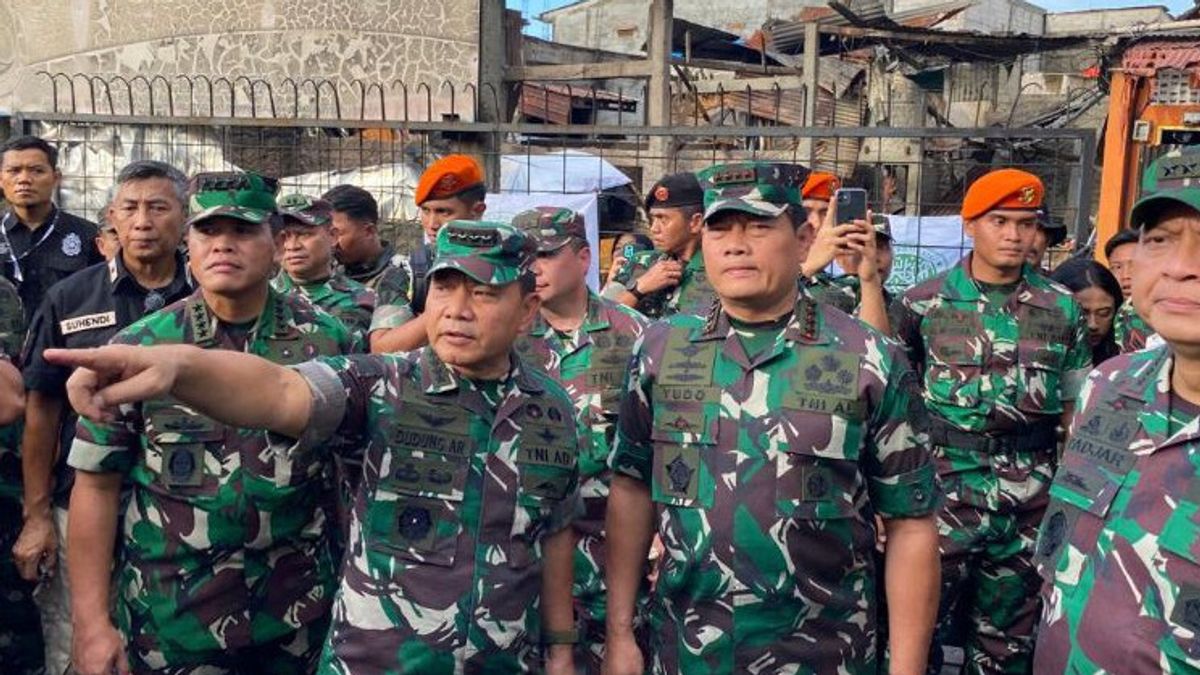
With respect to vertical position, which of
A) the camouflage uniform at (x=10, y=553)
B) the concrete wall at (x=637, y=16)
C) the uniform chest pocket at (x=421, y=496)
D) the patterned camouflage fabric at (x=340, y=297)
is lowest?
the camouflage uniform at (x=10, y=553)

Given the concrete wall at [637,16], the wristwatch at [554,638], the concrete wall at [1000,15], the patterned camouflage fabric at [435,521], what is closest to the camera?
the patterned camouflage fabric at [435,521]

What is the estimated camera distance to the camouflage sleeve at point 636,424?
2949mm

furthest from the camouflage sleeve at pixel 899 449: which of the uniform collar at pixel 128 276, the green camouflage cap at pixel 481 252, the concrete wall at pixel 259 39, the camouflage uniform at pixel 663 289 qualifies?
A: the concrete wall at pixel 259 39

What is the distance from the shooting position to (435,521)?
8.60ft

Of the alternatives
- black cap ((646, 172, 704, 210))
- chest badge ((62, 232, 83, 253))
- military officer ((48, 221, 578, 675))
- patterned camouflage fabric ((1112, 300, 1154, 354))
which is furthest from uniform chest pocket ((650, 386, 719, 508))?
chest badge ((62, 232, 83, 253))

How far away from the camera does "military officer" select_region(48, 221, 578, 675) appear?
2594mm

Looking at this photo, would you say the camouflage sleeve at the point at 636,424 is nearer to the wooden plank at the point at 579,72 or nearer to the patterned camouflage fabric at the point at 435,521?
the patterned camouflage fabric at the point at 435,521

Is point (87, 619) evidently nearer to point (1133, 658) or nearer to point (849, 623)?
point (849, 623)

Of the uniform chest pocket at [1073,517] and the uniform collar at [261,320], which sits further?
the uniform collar at [261,320]

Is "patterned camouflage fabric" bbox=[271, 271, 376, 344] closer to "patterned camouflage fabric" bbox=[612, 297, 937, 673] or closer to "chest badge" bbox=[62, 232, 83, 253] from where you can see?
"chest badge" bbox=[62, 232, 83, 253]

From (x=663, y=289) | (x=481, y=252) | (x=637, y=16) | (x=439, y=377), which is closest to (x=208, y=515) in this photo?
(x=439, y=377)

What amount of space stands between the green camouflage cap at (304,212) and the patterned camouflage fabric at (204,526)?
5.88ft

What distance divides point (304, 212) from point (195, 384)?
116 inches

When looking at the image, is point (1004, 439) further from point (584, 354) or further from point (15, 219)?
point (15, 219)
